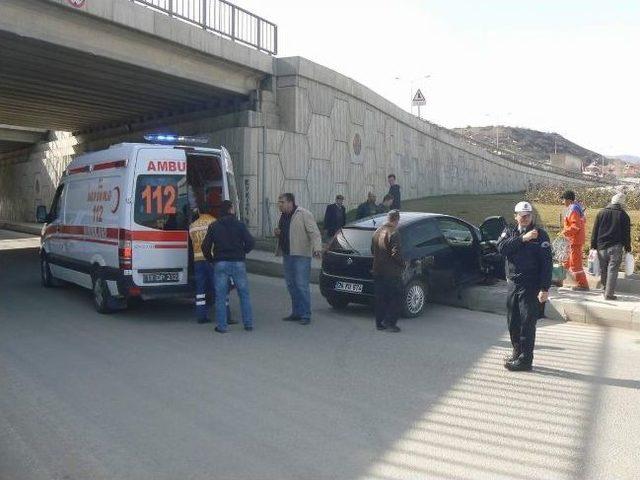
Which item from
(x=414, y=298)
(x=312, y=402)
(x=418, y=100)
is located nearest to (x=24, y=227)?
(x=418, y=100)

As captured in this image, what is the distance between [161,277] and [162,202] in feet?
3.50

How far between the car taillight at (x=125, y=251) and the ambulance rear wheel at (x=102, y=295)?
66 centimetres

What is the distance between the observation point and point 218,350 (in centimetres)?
756

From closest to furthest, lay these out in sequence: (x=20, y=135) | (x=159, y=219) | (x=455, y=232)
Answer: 1. (x=159, y=219)
2. (x=455, y=232)
3. (x=20, y=135)

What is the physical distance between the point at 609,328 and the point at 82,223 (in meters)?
8.10

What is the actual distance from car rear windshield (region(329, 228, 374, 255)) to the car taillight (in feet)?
9.70

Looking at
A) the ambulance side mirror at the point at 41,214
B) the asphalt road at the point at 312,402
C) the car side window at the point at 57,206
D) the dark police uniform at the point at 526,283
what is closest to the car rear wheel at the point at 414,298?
the asphalt road at the point at 312,402

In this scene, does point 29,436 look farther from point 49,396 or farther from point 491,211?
point 491,211

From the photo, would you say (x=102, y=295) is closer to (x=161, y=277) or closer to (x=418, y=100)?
(x=161, y=277)

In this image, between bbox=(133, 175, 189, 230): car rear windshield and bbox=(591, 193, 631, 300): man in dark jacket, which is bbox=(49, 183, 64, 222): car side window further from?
bbox=(591, 193, 631, 300): man in dark jacket

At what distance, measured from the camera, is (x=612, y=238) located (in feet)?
32.0

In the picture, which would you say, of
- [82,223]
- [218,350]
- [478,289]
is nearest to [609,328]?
[478,289]

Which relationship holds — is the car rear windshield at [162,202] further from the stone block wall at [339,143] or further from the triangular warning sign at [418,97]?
the triangular warning sign at [418,97]

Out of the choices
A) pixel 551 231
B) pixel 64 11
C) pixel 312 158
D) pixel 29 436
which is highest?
pixel 64 11
